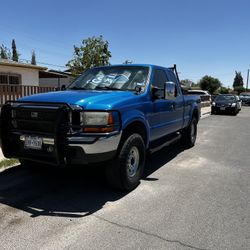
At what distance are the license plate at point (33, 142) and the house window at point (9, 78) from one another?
15.2 meters

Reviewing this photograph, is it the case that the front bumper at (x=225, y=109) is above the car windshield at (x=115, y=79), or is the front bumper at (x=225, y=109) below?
below

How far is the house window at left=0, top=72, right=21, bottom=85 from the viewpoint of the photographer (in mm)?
18281

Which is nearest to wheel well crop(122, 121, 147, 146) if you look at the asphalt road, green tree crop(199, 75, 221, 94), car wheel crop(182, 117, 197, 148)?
the asphalt road

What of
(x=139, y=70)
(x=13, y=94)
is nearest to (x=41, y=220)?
(x=139, y=70)

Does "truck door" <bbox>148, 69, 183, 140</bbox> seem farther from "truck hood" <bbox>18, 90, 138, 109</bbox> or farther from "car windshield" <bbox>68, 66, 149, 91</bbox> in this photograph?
"truck hood" <bbox>18, 90, 138, 109</bbox>

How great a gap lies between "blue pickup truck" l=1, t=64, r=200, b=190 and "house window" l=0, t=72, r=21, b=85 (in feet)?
46.0

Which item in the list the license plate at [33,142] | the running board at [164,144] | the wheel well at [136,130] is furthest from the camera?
the running board at [164,144]

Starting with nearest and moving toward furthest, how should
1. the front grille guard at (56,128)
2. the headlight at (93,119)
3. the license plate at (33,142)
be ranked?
the front grille guard at (56,128), the headlight at (93,119), the license plate at (33,142)

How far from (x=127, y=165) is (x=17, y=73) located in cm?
1659

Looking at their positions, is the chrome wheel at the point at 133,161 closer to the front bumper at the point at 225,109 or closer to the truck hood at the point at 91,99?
the truck hood at the point at 91,99

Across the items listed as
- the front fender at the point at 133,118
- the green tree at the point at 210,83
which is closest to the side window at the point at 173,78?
the front fender at the point at 133,118

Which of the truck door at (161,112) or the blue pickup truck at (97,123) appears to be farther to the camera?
the truck door at (161,112)

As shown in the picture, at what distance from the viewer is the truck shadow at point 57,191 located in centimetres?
410

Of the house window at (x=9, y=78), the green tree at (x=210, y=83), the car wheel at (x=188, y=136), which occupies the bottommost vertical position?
the car wheel at (x=188, y=136)
